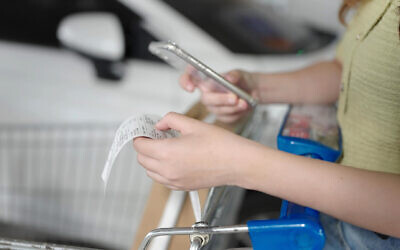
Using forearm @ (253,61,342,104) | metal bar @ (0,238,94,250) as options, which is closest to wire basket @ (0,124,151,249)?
forearm @ (253,61,342,104)

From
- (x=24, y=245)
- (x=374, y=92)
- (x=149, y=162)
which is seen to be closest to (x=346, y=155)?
(x=374, y=92)

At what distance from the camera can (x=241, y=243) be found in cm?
141

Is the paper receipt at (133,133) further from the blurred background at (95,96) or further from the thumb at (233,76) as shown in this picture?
the blurred background at (95,96)

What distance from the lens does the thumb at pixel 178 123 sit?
0.60m

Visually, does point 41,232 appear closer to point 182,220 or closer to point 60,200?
point 60,200

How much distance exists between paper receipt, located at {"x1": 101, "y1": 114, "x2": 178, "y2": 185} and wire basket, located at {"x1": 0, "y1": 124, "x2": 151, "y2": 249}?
0.90 meters

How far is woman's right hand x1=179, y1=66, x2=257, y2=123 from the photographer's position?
829 mm

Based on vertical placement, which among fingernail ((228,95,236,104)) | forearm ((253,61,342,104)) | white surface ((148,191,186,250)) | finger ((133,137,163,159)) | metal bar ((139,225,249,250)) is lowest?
white surface ((148,191,186,250))

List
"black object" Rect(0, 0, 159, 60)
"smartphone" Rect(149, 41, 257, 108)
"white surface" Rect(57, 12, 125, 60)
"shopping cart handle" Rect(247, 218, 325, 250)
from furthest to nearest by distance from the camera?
"black object" Rect(0, 0, 159, 60) → "white surface" Rect(57, 12, 125, 60) → "smartphone" Rect(149, 41, 257, 108) → "shopping cart handle" Rect(247, 218, 325, 250)

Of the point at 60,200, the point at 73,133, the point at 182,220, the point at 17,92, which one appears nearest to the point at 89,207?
the point at 60,200

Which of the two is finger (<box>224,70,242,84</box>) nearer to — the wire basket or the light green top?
the light green top

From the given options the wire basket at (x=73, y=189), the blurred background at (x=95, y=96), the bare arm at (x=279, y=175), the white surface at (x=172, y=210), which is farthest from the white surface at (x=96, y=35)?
the bare arm at (x=279, y=175)

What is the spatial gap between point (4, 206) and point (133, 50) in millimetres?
687

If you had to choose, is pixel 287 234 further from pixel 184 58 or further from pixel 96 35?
pixel 96 35
